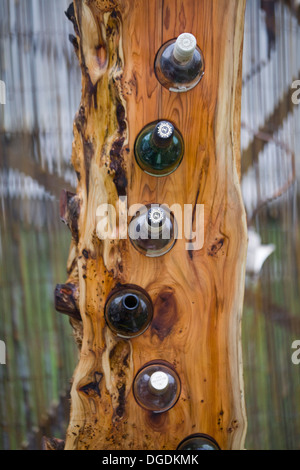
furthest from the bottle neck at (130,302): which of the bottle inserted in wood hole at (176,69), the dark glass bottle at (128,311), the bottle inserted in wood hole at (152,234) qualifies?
the bottle inserted in wood hole at (176,69)

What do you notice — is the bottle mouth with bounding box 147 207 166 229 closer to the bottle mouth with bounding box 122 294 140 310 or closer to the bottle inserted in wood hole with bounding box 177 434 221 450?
the bottle mouth with bounding box 122 294 140 310

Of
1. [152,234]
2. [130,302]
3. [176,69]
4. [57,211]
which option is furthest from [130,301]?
[57,211]

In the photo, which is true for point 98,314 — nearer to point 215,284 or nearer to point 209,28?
point 215,284

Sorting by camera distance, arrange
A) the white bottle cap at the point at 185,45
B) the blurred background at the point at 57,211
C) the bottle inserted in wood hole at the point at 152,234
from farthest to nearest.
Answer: the blurred background at the point at 57,211 < the bottle inserted in wood hole at the point at 152,234 < the white bottle cap at the point at 185,45

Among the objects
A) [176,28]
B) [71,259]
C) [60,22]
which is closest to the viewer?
[176,28]

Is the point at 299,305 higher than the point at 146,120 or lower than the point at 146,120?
lower

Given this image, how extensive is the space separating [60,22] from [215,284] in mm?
1198

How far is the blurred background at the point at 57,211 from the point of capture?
1.55 m

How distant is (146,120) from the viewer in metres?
0.99

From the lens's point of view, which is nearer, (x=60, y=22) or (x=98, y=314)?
(x=98, y=314)

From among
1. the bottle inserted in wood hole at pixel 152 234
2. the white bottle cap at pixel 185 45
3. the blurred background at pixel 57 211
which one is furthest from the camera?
the blurred background at pixel 57 211

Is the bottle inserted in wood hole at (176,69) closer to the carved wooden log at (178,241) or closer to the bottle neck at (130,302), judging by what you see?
the carved wooden log at (178,241)

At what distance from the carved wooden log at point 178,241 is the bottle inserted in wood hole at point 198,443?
0.01m

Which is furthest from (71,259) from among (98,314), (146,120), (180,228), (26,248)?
(26,248)
